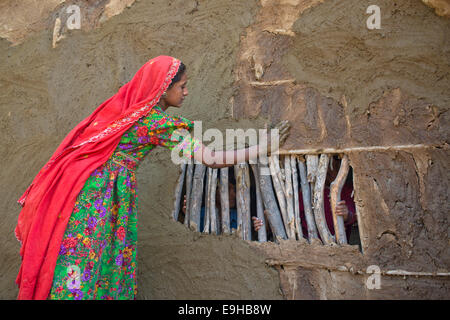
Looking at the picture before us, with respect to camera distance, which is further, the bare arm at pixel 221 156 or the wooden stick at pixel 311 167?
the wooden stick at pixel 311 167

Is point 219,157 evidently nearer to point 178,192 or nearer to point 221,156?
point 221,156

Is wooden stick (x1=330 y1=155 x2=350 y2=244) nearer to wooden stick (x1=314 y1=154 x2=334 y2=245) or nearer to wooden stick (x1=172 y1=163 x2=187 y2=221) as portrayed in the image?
wooden stick (x1=314 y1=154 x2=334 y2=245)

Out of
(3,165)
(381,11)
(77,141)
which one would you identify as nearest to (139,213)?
(77,141)

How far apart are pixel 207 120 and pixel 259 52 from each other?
0.62m

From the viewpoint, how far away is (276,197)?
3.37 metres

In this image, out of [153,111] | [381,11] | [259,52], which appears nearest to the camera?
[153,111]

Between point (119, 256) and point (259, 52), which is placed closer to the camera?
point (119, 256)

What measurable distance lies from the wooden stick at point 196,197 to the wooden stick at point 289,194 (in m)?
0.61

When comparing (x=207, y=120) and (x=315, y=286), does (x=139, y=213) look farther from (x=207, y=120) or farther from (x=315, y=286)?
(x=315, y=286)

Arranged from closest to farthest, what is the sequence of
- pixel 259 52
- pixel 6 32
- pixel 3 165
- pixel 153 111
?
pixel 153 111 < pixel 259 52 < pixel 3 165 < pixel 6 32

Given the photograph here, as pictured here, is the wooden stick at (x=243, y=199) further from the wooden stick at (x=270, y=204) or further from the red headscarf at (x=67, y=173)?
the red headscarf at (x=67, y=173)

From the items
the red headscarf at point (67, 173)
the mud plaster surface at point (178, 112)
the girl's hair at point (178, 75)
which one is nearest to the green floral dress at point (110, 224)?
the red headscarf at point (67, 173)

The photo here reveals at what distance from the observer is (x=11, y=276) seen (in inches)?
145

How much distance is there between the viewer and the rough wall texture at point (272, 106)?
2.97 m
